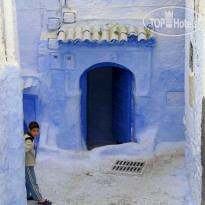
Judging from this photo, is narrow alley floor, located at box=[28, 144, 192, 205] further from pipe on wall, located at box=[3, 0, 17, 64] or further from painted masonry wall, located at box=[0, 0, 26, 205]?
→ pipe on wall, located at box=[3, 0, 17, 64]

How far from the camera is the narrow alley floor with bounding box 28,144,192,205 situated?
6781 mm

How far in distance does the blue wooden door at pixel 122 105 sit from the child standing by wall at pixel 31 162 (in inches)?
137

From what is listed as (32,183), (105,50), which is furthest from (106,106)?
(32,183)

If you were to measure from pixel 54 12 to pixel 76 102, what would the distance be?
1.86 metres

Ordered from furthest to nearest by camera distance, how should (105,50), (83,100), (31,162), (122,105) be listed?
(122,105), (83,100), (105,50), (31,162)

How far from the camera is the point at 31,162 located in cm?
588

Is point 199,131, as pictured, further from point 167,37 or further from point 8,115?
point 167,37

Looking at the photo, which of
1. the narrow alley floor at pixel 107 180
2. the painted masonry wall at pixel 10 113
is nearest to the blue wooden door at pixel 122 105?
the narrow alley floor at pixel 107 180

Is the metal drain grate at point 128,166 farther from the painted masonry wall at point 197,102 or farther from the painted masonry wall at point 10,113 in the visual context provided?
the painted masonry wall at point 10,113

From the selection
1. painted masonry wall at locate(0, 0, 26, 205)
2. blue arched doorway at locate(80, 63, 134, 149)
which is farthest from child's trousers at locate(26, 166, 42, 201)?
blue arched doorway at locate(80, 63, 134, 149)

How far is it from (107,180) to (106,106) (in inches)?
185

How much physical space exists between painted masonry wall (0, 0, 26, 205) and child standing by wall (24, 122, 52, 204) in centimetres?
55

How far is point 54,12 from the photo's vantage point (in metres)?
8.77

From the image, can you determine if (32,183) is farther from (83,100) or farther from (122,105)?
(122,105)
